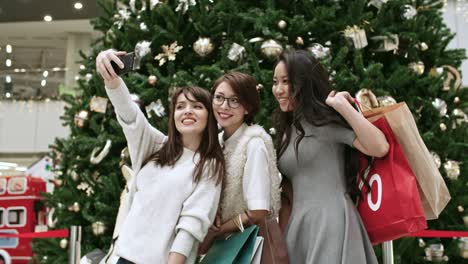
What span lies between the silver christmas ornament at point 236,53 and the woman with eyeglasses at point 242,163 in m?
0.96

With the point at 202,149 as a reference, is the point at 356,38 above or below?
above

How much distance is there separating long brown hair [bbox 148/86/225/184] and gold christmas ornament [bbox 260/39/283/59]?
0.97 meters

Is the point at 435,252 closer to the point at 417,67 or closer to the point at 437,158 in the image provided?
A: the point at 437,158

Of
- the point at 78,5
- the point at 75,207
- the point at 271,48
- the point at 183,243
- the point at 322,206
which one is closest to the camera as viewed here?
the point at 183,243

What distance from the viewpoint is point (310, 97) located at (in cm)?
171

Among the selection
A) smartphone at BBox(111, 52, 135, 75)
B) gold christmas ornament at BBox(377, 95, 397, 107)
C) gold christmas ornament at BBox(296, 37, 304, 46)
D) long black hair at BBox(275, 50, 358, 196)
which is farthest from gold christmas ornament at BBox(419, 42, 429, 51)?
smartphone at BBox(111, 52, 135, 75)

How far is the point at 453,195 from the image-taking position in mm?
2973

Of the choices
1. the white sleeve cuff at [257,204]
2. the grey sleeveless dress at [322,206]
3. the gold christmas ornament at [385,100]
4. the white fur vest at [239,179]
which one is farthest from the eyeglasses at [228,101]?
the gold christmas ornament at [385,100]

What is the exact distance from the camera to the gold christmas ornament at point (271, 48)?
2674 millimetres

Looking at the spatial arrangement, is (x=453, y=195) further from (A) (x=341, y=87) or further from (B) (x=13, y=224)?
(B) (x=13, y=224)

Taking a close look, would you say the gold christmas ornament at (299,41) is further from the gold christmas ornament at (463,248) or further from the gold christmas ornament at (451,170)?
the gold christmas ornament at (463,248)

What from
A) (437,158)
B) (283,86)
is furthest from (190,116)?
(437,158)

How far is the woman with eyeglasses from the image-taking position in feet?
5.24

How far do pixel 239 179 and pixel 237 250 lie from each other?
0.24 metres
